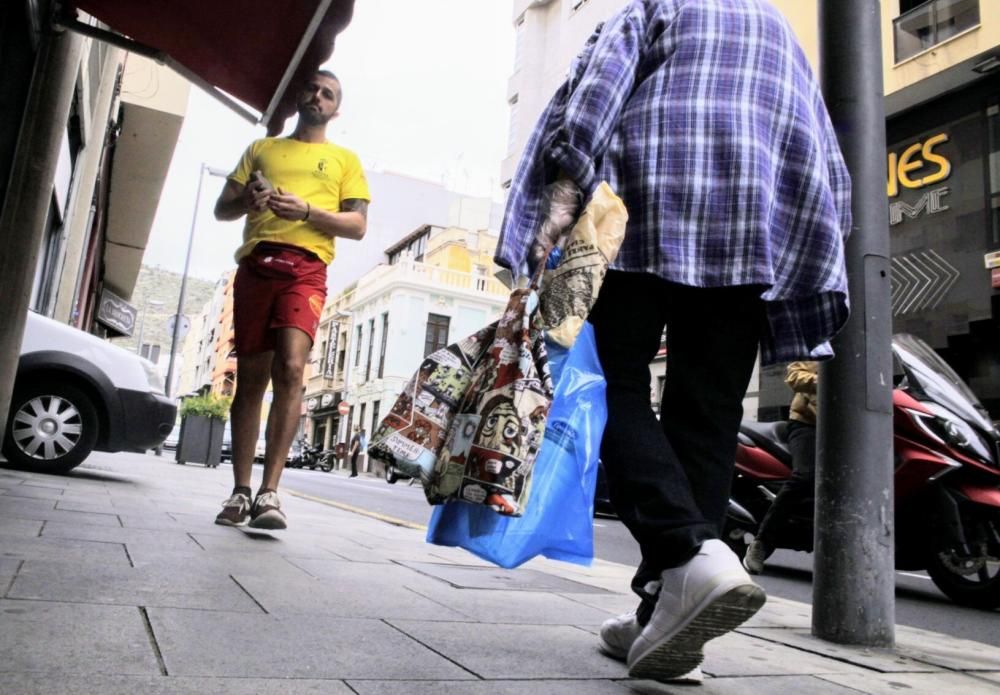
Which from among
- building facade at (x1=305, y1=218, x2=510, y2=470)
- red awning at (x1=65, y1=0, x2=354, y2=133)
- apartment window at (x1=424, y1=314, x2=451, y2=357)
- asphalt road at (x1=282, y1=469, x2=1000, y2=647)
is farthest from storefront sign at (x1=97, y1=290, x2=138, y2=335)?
apartment window at (x1=424, y1=314, x2=451, y2=357)

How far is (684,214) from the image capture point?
1.86 meters

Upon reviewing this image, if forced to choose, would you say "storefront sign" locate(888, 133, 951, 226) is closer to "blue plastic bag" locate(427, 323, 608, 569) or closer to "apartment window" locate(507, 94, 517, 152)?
"blue plastic bag" locate(427, 323, 608, 569)

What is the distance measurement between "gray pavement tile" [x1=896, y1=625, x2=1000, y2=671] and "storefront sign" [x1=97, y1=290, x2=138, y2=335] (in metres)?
16.3

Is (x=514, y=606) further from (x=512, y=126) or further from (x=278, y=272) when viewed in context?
(x=512, y=126)

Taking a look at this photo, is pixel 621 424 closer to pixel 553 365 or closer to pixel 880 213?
pixel 553 365

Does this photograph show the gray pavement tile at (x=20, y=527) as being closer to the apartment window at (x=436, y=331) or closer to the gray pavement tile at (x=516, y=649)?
the gray pavement tile at (x=516, y=649)

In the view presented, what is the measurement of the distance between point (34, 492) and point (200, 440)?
10907 mm

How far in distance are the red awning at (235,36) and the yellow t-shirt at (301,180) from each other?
2.37ft

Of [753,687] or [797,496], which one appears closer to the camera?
[753,687]

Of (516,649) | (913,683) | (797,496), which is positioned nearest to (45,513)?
(516,649)

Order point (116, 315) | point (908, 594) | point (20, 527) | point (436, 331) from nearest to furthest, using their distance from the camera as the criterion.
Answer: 1. point (20, 527)
2. point (908, 594)
3. point (116, 315)
4. point (436, 331)

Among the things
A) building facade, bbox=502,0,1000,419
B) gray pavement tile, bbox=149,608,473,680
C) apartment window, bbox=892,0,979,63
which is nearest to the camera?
gray pavement tile, bbox=149,608,473,680

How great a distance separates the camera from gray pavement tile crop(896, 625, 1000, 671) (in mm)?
2328

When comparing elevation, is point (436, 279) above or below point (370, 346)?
above
